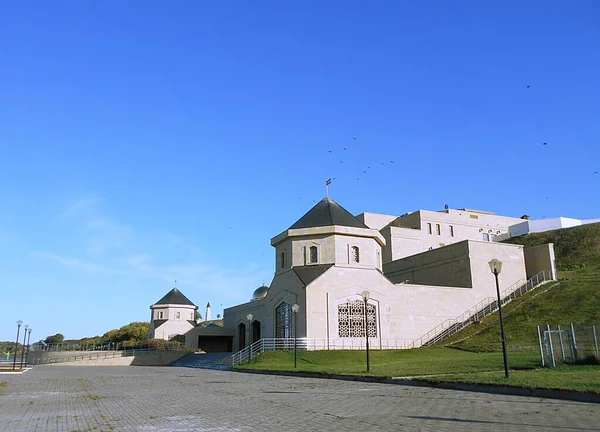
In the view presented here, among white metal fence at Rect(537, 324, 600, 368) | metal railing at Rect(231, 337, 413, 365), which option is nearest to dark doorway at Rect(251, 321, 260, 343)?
metal railing at Rect(231, 337, 413, 365)

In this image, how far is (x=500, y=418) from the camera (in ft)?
29.6

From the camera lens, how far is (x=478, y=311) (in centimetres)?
4525

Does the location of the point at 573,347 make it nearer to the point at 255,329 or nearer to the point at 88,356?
the point at 255,329

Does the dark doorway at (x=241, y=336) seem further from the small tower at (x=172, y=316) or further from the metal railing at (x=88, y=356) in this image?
the small tower at (x=172, y=316)

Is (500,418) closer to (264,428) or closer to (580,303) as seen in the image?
(264,428)

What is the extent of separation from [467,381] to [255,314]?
116ft

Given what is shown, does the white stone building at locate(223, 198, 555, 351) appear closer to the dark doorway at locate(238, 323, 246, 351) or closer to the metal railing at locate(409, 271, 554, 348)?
the dark doorway at locate(238, 323, 246, 351)

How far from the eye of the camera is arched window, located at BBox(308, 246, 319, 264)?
39625 mm

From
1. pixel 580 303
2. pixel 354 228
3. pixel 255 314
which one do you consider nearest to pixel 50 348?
pixel 255 314

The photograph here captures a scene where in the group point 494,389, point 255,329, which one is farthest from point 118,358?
point 494,389

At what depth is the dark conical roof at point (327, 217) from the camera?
40.5 m

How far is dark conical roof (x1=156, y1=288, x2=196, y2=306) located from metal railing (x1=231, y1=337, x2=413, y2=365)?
3467cm

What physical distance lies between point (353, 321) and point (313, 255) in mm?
6108

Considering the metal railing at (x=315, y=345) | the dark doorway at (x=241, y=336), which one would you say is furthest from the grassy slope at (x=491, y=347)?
the dark doorway at (x=241, y=336)
